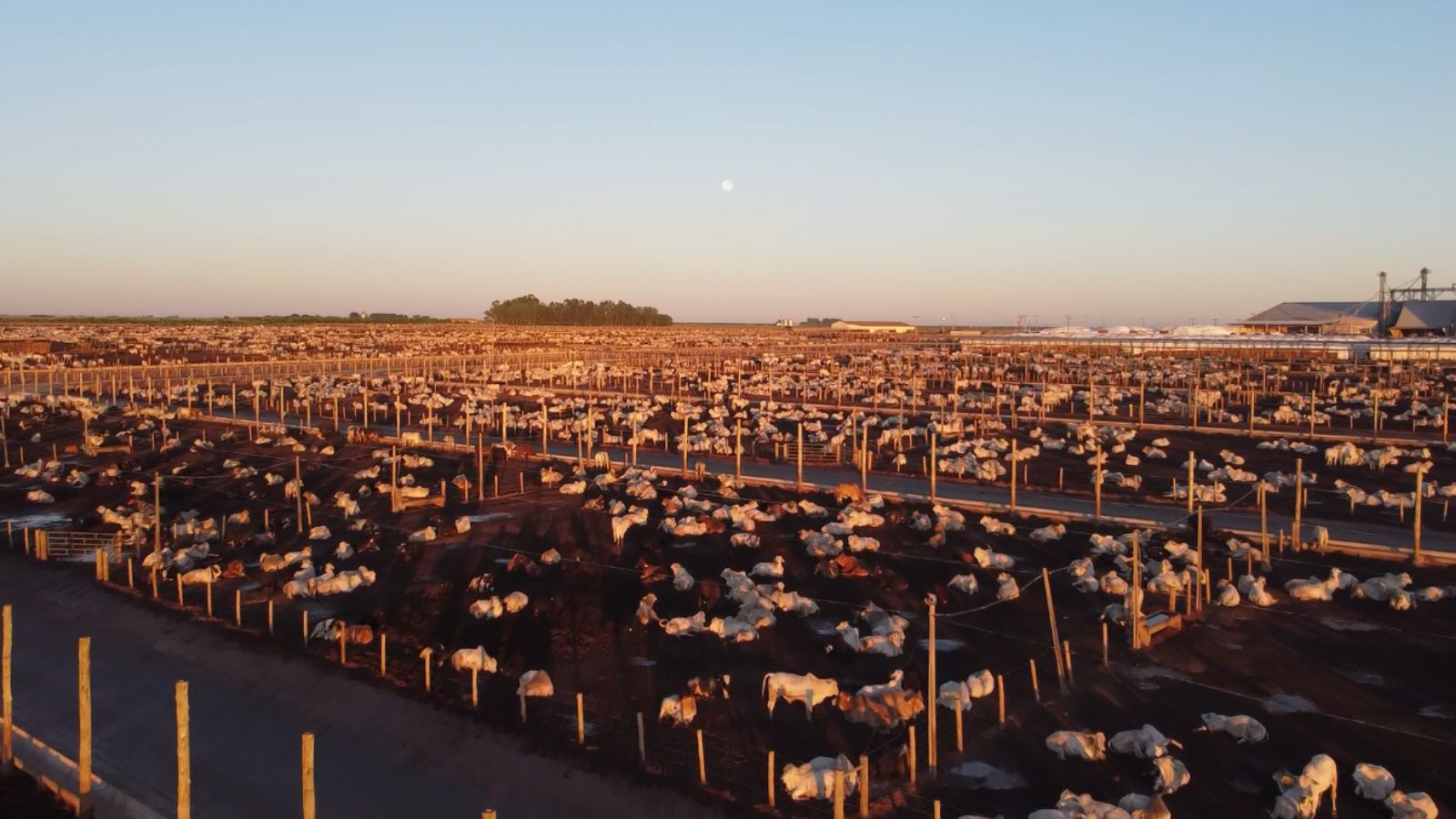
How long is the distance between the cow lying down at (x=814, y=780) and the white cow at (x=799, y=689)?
1673 millimetres

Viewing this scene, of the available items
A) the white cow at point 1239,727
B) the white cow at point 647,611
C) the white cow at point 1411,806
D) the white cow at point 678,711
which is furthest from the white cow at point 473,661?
the white cow at point 1411,806

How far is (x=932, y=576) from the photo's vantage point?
15.9 meters

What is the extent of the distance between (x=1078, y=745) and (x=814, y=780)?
9.63ft

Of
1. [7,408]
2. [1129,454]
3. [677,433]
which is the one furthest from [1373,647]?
[7,408]

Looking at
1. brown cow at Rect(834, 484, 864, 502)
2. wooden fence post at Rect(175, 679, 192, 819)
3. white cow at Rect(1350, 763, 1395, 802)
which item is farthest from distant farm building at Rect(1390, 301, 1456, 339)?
wooden fence post at Rect(175, 679, 192, 819)

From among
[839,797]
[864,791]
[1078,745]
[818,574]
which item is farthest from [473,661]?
[1078,745]

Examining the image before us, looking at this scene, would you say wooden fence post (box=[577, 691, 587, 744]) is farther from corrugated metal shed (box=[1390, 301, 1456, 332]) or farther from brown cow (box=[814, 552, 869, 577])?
corrugated metal shed (box=[1390, 301, 1456, 332])

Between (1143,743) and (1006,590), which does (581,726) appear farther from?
(1006,590)

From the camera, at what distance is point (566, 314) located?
566 ft

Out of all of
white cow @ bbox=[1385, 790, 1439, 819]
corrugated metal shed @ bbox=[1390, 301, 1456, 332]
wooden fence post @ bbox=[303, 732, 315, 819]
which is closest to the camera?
wooden fence post @ bbox=[303, 732, 315, 819]

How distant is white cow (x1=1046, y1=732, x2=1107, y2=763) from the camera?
987 cm

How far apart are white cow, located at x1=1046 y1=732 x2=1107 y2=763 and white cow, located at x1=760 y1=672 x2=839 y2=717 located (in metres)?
2.51

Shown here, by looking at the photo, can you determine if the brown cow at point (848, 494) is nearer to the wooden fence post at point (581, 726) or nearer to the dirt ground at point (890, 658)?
the dirt ground at point (890, 658)

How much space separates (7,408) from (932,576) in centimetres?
3322
